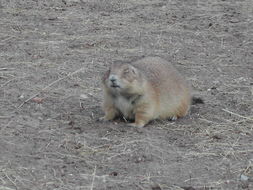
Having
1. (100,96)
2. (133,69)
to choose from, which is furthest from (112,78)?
(100,96)

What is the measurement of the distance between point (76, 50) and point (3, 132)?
3184mm

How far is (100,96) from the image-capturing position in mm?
6852

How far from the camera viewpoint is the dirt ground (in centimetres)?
490

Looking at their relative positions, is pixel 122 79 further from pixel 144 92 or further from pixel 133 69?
pixel 144 92

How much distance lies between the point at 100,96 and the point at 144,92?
102 cm

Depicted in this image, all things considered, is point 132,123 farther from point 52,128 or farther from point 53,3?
point 53,3

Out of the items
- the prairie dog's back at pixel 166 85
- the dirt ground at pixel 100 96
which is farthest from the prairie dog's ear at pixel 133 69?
the dirt ground at pixel 100 96

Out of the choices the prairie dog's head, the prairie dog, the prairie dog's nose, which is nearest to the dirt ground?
the prairie dog

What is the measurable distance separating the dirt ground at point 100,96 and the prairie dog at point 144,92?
12cm

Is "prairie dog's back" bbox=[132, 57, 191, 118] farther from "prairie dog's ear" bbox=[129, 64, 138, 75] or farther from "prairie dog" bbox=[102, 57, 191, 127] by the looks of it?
"prairie dog's ear" bbox=[129, 64, 138, 75]

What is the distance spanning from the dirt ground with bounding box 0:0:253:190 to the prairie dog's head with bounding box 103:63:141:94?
1.27 ft

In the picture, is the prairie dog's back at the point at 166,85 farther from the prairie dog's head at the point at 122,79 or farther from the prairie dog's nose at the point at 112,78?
the prairie dog's nose at the point at 112,78

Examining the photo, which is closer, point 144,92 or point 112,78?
point 112,78

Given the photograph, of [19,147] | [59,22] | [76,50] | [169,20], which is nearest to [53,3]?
[59,22]
